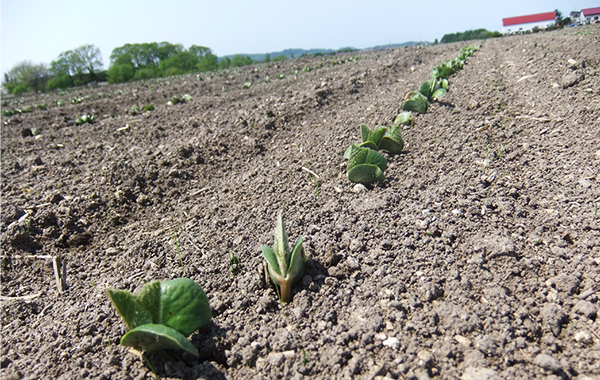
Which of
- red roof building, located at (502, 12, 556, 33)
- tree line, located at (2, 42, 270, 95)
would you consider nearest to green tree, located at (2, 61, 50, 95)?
tree line, located at (2, 42, 270, 95)

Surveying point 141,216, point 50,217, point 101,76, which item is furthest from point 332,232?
point 101,76

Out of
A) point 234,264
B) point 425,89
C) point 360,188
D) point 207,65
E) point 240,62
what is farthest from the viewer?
point 207,65

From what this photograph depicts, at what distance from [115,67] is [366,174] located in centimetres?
3615

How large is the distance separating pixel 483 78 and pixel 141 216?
19.9 feet

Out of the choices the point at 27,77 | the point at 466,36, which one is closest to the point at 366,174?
the point at 27,77

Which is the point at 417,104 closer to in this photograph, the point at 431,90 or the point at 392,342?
the point at 431,90

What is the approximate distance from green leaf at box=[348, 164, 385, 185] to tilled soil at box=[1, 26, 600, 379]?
0.29ft

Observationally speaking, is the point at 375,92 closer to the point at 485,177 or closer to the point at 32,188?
the point at 485,177

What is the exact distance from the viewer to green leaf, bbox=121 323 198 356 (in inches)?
50.8

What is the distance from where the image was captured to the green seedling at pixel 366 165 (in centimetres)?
267

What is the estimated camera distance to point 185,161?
385 centimetres

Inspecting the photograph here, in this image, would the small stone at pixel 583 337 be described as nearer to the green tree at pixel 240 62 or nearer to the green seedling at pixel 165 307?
the green seedling at pixel 165 307

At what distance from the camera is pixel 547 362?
49.3 inches

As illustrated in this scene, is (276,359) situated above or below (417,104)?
below
